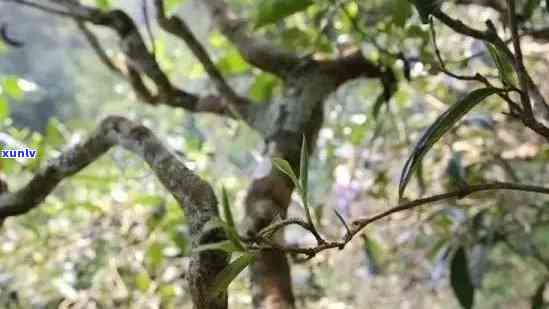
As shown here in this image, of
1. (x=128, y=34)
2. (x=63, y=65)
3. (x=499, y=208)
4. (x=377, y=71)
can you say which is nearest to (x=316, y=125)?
(x=377, y=71)

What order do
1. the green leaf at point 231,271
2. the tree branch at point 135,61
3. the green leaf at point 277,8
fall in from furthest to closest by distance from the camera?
the tree branch at point 135,61 < the green leaf at point 277,8 < the green leaf at point 231,271

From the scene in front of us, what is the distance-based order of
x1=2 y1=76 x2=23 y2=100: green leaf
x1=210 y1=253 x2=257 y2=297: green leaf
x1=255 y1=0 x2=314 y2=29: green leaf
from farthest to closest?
x1=2 y1=76 x2=23 y2=100: green leaf < x1=255 y1=0 x2=314 y2=29: green leaf < x1=210 y1=253 x2=257 y2=297: green leaf

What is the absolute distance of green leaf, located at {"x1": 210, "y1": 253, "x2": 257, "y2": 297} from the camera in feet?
1.00

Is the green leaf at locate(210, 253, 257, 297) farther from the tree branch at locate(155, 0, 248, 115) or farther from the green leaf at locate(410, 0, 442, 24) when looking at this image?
the tree branch at locate(155, 0, 248, 115)

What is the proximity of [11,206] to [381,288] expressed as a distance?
35.1 inches

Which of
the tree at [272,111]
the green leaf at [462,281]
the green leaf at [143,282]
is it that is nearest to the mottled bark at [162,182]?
the tree at [272,111]

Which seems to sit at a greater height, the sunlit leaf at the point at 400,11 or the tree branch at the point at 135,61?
the sunlit leaf at the point at 400,11

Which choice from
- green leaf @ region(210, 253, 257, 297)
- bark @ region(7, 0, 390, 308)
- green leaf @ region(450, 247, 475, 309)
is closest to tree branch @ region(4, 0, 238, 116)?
bark @ region(7, 0, 390, 308)

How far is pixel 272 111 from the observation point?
720mm

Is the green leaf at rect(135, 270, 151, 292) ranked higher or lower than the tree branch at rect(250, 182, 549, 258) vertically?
lower

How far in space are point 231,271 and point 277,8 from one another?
27cm

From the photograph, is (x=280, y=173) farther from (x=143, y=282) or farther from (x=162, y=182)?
(x=143, y=282)

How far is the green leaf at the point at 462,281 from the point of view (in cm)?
66

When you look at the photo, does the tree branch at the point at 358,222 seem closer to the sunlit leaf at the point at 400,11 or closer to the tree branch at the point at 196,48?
the sunlit leaf at the point at 400,11
